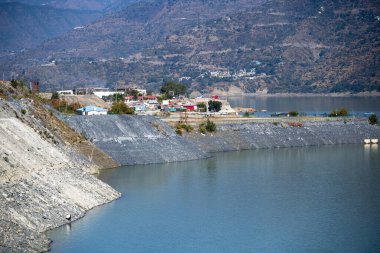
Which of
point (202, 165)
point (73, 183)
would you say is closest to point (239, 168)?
point (202, 165)

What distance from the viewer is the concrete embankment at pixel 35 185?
3086 cm

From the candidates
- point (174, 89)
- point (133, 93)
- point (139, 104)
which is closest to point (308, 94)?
point (174, 89)

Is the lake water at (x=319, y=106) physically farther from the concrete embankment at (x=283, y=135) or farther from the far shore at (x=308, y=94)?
the concrete embankment at (x=283, y=135)

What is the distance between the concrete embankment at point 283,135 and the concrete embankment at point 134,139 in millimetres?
3216

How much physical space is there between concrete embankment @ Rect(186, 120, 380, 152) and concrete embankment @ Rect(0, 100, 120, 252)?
61.0 ft

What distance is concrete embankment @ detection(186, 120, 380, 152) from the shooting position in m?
64.6

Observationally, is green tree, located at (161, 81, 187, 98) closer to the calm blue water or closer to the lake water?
the lake water

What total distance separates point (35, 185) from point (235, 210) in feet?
28.7

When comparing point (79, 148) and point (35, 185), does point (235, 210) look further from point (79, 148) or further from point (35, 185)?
point (79, 148)

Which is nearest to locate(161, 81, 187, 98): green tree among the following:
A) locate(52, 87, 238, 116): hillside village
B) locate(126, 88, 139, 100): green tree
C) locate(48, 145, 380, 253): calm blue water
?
locate(126, 88, 139, 100): green tree

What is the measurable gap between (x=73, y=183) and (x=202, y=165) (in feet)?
56.8

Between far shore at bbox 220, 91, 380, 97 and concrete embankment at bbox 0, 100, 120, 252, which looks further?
far shore at bbox 220, 91, 380, 97

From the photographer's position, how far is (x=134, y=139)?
56844mm

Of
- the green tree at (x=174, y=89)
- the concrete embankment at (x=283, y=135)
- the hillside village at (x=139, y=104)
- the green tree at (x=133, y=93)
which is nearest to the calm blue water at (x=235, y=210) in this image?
the concrete embankment at (x=283, y=135)
